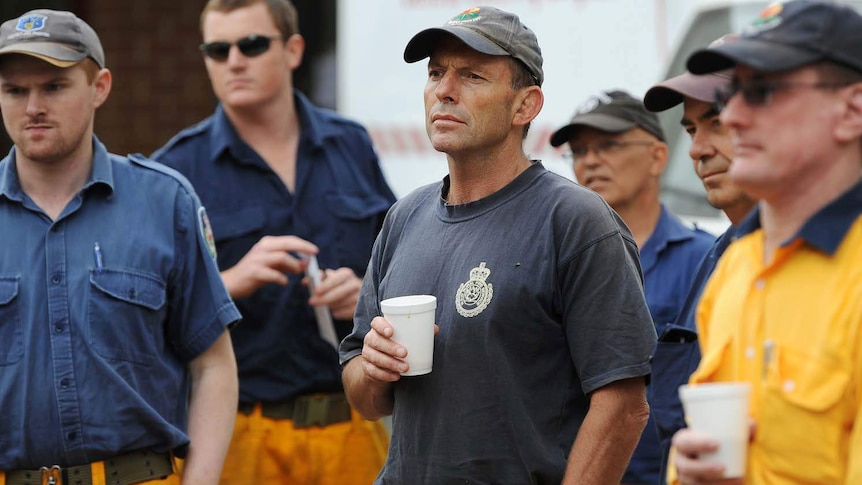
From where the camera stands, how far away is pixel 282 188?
5.30m

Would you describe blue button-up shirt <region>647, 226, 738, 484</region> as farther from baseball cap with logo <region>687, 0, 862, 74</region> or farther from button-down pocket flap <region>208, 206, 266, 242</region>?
button-down pocket flap <region>208, 206, 266, 242</region>

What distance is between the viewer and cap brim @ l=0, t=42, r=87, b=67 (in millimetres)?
4023

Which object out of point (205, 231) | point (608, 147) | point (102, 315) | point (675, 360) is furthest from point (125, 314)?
point (608, 147)

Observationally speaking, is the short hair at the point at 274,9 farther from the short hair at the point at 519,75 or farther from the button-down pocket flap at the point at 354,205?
the short hair at the point at 519,75

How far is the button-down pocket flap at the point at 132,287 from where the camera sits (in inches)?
157

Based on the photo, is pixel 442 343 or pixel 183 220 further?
pixel 183 220

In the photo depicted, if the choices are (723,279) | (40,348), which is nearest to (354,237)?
(40,348)

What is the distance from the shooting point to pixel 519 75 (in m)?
3.62

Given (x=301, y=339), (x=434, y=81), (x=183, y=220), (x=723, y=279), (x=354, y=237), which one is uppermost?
(x=434, y=81)

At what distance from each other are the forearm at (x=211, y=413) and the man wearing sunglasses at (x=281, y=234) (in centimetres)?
70

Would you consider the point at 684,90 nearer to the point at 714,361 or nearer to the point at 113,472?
the point at 714,361

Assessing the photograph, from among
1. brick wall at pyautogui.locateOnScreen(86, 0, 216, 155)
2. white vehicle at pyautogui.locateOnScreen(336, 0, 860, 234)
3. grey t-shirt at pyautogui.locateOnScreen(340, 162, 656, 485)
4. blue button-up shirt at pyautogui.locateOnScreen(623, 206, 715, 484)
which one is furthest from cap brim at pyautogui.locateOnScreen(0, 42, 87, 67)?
brick wall at pyautogui.locateOnScreen(86, 0, 216, 155)

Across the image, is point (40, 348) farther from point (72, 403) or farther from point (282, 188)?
point (282, 188)

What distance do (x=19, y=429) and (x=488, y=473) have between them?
1.44 metres
